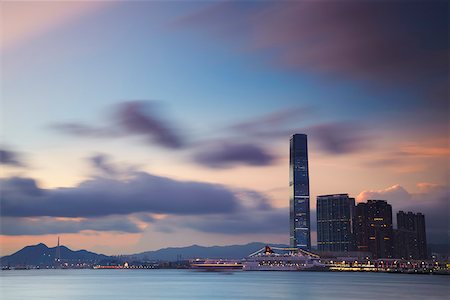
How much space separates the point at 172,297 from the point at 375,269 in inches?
5063

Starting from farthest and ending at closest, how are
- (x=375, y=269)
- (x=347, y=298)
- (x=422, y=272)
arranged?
1. (x=375, y=269)
2. (x=422, y=272)
3. (x=347, y=298)

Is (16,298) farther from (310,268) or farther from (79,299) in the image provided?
(310,268)

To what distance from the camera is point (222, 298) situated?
62.2 m

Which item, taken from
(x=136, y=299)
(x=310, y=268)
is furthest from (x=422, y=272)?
(x=136, y=299)

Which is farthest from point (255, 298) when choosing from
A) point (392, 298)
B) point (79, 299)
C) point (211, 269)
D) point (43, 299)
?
point (211, 269)

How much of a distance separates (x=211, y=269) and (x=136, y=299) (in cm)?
13284

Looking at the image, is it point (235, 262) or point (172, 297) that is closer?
point (172, 297)

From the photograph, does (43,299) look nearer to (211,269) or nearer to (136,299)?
(136,299)

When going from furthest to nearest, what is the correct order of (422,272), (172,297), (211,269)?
(211,269)
(422,272)
(172,297)

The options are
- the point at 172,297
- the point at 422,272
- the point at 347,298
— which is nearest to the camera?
the point at 347,298

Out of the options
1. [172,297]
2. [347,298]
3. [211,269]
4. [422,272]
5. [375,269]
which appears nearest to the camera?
[347,298]

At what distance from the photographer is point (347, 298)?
61.6 meters

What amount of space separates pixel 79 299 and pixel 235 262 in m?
139

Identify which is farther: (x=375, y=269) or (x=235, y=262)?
(x=235, y=262)
